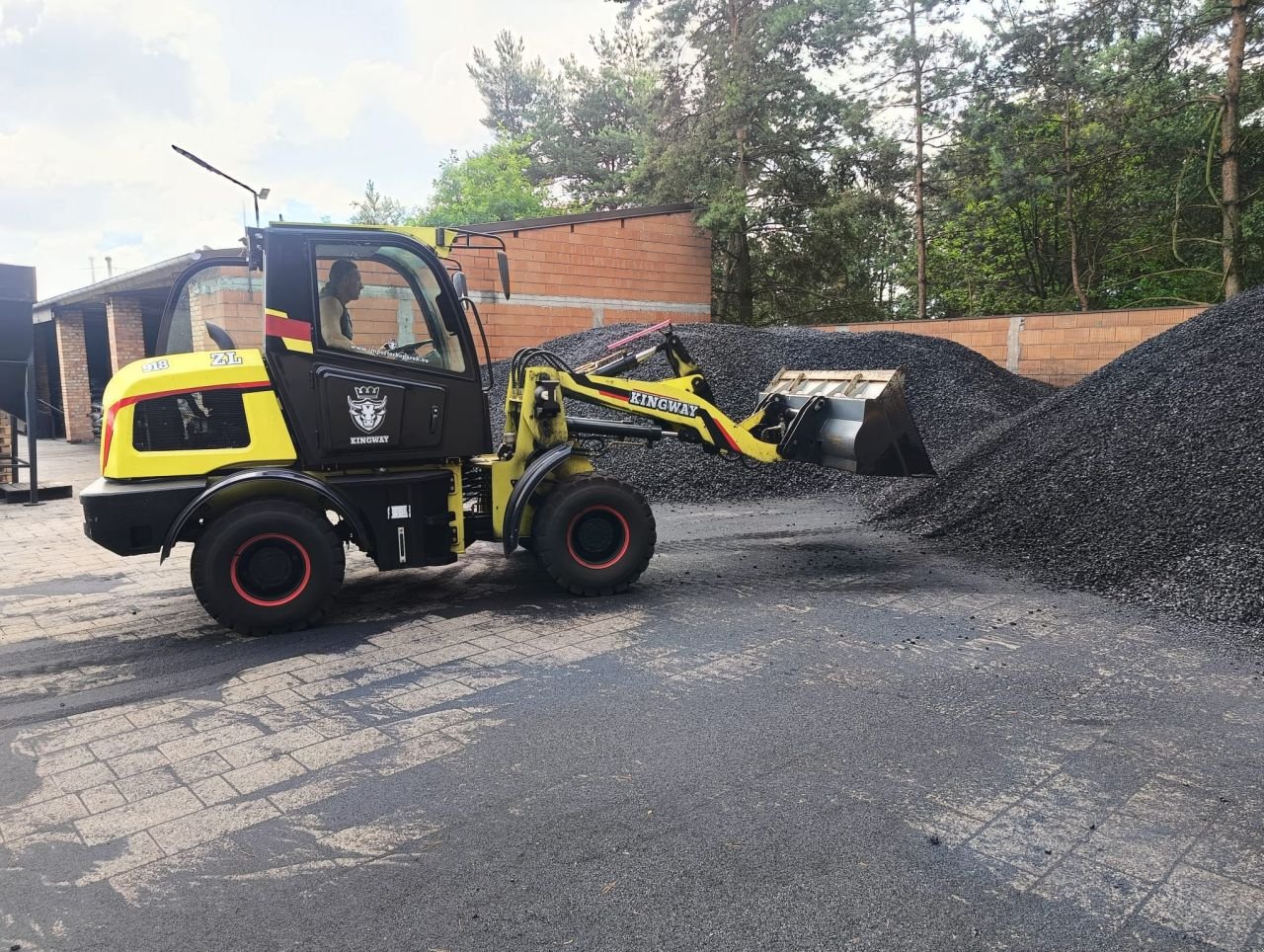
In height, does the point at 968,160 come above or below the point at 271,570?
above

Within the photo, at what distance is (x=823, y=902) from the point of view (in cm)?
264

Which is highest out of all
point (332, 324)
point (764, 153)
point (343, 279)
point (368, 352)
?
point (764, 153)

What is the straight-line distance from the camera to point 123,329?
59.0ft

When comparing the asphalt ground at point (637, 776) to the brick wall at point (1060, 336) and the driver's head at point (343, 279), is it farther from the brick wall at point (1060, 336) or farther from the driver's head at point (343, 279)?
the brick wall at point (1060, 336)

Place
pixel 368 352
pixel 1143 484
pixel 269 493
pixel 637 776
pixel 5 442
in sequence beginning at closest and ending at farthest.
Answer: pixel 637 776
pixel 269 493
pixel 368 352
pixel 1143 484
pixel 5 442

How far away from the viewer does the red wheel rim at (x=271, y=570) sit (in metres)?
5.13

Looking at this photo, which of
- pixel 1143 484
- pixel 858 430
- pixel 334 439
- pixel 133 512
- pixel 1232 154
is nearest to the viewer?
pixel 133 512

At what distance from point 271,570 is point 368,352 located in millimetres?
1515

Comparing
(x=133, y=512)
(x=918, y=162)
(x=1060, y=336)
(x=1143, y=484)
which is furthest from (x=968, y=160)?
(x=133, y=512)

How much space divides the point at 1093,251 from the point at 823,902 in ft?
76.0

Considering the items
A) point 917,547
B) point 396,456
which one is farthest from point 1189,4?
point 396,456

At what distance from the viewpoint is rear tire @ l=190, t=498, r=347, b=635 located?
198 inches

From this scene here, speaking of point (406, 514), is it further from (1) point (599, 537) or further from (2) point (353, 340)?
(1) point (599, 537)

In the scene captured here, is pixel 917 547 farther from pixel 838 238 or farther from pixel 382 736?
pixel 838 238
